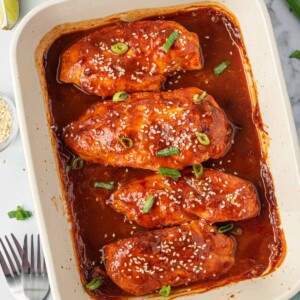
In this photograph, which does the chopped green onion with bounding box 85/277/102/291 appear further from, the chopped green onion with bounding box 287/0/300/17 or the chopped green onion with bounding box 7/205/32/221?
the chopped green onion with bounding box 287/0/300/17

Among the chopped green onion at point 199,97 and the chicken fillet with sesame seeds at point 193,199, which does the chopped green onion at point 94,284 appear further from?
the chopped green onion at point 199,97

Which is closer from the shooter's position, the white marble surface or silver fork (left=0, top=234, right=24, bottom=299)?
silver fork (left=0, top=234, right=24, bottom=299)

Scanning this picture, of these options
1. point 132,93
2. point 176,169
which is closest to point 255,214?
point 176,169

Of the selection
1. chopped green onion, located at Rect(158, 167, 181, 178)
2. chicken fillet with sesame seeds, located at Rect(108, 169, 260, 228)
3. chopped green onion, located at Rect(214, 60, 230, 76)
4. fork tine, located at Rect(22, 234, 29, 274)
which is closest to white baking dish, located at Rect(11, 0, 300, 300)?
chopped green onion, located at Rect(214, 60, 230, 76)

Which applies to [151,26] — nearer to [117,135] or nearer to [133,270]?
[117,135]

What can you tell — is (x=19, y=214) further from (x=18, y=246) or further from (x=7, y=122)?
(x=7, y=122)

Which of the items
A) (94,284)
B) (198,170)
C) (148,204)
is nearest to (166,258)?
(148,204)

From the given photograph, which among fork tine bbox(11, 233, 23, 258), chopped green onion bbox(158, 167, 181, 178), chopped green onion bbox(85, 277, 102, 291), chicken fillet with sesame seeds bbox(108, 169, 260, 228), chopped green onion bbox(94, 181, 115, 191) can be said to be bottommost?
chopped green onion bbox(85, 277, 102, 291)
